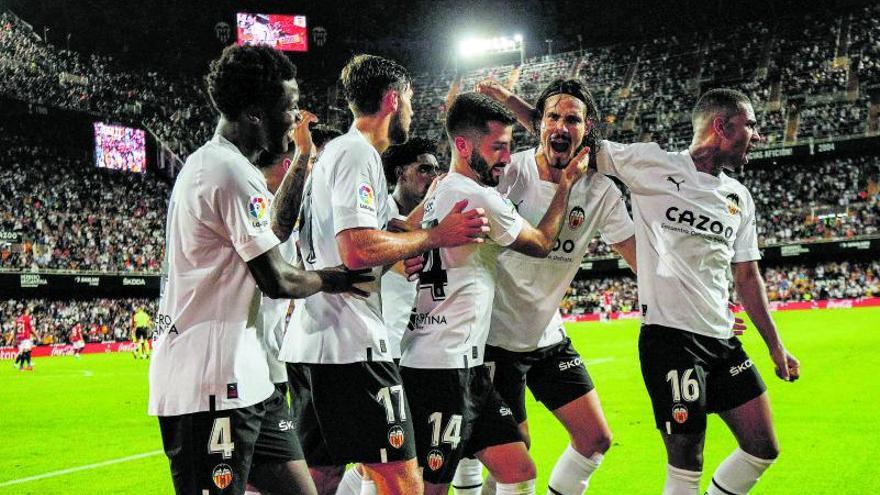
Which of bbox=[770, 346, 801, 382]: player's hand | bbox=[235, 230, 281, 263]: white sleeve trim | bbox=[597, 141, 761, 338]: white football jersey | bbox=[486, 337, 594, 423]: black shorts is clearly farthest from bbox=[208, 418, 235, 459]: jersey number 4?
bbox=[770, 346, 801, 382]: player's hand

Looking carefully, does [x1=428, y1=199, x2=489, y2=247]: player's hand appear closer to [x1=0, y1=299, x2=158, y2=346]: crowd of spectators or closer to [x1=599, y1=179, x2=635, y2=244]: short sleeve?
[x1=599, y1=179, x2=635, y2=244]: short sleeve

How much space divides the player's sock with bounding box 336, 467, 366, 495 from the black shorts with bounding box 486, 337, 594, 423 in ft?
4.32

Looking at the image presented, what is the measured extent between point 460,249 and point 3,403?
1435 centimetres

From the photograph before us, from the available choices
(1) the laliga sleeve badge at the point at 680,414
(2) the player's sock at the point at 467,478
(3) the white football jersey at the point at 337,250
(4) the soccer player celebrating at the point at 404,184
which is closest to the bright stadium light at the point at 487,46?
(4) the soccer player celebrating at the point at 404,184

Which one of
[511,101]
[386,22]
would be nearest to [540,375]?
[511,101]

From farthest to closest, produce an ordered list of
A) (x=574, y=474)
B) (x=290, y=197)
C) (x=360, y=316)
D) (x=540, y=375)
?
(x=540, y=375) → (x=574, y=474) → (x=290, y=197) → (x=360, y=316)

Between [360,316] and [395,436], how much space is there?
592 mm

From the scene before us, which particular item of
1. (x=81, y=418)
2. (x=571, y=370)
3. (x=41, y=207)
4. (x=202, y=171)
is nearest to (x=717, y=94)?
(x=571, y=370)

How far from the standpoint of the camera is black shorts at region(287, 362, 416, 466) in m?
3.85

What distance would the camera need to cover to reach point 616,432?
9.92 meters

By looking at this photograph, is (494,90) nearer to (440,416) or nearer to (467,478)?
(440,416)

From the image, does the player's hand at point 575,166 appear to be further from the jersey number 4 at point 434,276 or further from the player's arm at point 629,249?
the player's arm at point 629,249

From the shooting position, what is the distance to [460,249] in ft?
14.4

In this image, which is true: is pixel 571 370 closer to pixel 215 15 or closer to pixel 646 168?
pixel 646 168
